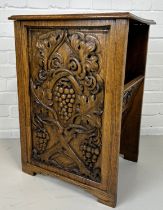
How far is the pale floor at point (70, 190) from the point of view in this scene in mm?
1012

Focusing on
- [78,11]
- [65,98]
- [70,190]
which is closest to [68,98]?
[65,98]

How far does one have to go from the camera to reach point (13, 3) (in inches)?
55.1

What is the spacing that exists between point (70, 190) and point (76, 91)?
1.37ft

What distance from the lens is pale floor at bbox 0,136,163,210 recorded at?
3.32 feet

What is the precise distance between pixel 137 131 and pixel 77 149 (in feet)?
1.26

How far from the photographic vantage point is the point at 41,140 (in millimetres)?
1144

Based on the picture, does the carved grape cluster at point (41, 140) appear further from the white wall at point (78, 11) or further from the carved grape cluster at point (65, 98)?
the white wall at point (78, 11)

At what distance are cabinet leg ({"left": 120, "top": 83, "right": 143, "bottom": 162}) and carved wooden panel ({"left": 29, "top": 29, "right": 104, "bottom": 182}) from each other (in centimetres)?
34

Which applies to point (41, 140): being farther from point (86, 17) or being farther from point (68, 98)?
point (86, 17)

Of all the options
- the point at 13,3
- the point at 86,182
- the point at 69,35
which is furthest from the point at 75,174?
the point at 13,3

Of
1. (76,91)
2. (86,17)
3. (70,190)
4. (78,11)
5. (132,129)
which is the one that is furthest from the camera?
(78,11)

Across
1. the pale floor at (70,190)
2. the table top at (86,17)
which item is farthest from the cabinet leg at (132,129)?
the table top at (86,17)

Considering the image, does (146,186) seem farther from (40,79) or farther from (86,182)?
(40,79)

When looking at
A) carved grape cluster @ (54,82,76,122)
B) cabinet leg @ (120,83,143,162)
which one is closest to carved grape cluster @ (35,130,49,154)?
carved grape cluster @ (54,82,76,122)
